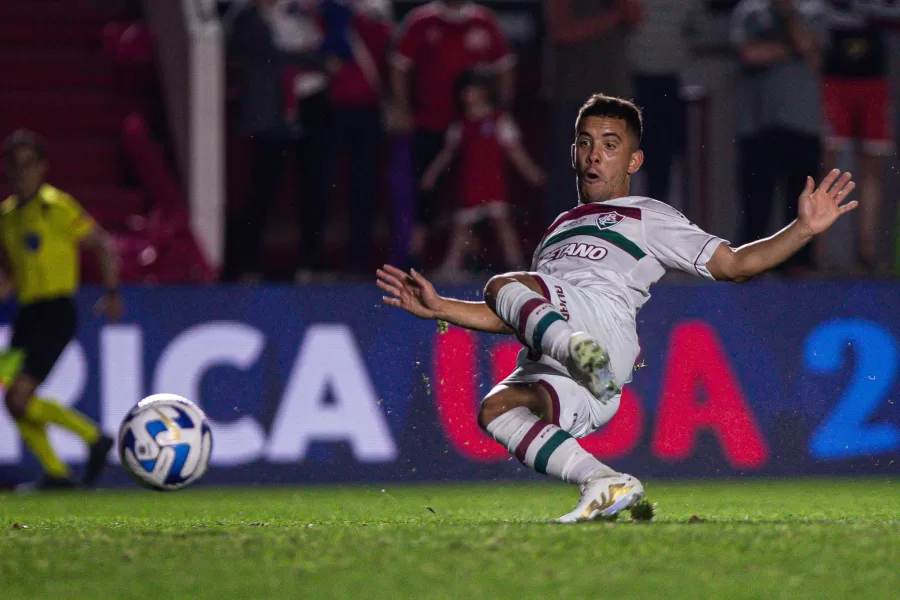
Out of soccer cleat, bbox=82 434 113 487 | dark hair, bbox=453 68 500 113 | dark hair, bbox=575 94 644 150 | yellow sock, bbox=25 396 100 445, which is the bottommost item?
soccer cleat, bbox=82 434 113 487

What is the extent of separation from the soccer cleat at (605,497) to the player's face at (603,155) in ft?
3.81

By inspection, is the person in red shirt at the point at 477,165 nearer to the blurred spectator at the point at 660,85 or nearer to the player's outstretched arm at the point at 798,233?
the blurred spectator at the point at 660,85

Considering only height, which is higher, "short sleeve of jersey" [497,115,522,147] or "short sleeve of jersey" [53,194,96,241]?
"short sleeve of jersey" [497,115,522,147]

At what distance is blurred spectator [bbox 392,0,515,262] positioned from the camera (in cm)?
949

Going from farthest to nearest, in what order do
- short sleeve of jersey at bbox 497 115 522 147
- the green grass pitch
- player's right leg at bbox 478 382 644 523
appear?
1. short sleeve of jersey at bbox 497 115 522 147
2. player's right leg at bbox 478 382 644 523
3. the green grass pitch

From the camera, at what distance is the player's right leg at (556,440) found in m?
4.74

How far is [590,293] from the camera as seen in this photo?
5.11 metres

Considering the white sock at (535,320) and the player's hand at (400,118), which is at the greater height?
the player's hand at (400,118)

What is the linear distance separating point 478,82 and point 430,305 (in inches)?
179

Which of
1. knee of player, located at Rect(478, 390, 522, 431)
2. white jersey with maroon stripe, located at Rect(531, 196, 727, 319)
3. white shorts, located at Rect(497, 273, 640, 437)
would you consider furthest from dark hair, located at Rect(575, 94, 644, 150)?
knee of player, located at Rect(478, 390, 522, 431)

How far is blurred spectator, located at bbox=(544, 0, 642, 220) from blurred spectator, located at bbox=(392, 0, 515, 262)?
0.36m

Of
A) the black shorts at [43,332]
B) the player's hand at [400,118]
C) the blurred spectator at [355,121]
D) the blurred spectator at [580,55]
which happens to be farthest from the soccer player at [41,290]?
the blurred spectator at [580,55]

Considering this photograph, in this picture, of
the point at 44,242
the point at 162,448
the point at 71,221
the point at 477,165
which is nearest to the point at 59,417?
the point at 44,242

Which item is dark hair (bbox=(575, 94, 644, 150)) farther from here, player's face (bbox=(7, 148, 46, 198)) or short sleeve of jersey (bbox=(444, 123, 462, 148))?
player's face (bbox=(7, 148, 46, 198))
